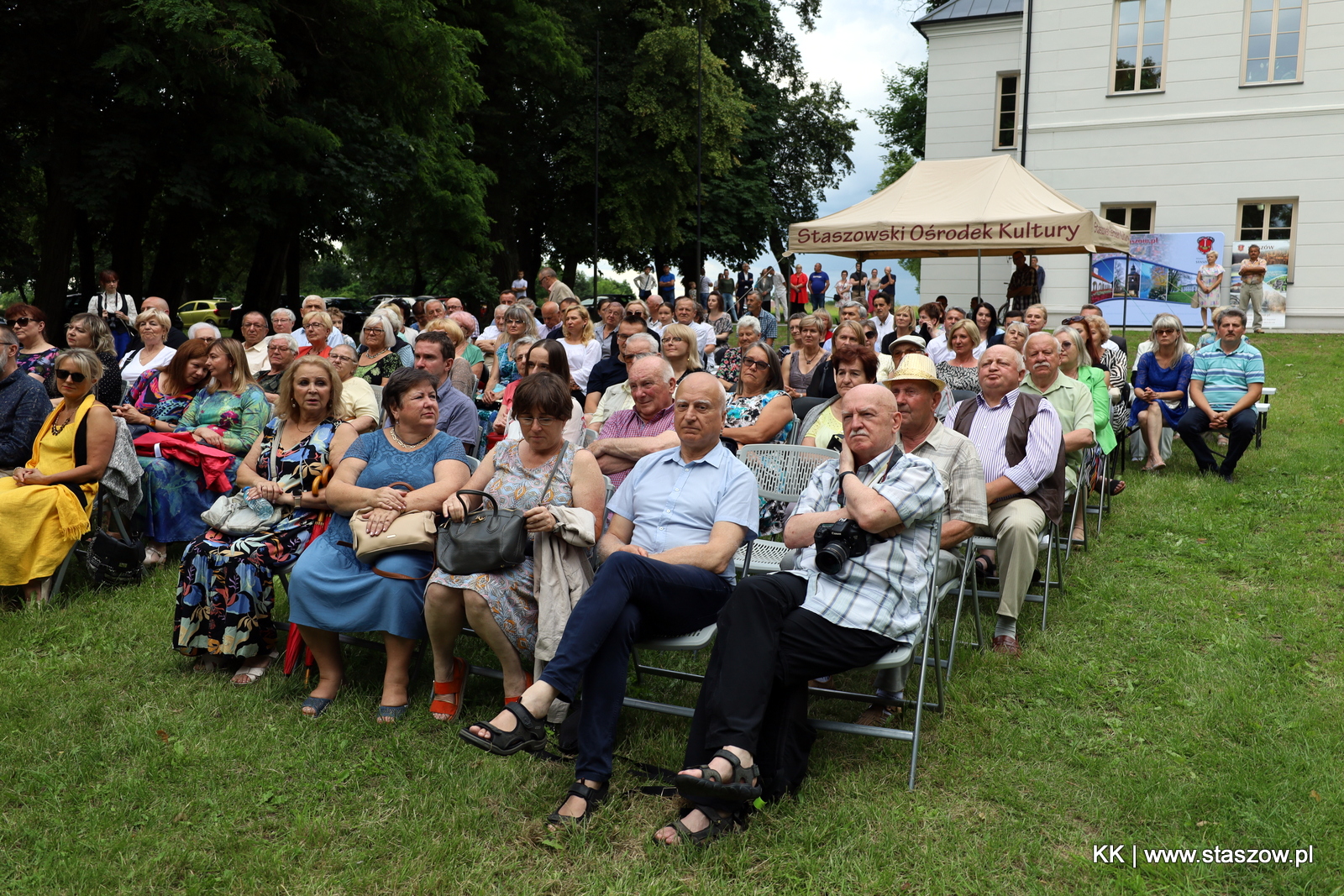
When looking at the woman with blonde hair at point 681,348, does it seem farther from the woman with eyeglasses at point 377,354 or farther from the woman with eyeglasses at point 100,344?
the woman with eyeglasses at point 100,344

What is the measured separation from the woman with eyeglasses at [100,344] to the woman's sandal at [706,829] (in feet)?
18.1

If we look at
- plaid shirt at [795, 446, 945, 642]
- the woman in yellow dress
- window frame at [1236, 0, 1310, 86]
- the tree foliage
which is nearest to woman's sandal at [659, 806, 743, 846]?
plaid shirt at [795, 446, 945, 642]

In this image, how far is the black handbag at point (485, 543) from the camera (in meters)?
3.91

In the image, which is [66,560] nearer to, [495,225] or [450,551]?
[450,551]

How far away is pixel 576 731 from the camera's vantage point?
3.79 meters

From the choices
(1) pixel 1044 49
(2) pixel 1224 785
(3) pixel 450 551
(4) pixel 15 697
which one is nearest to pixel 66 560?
(4) pixel 15 697

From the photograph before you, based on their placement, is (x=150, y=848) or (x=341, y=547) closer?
(x=150, y=848)

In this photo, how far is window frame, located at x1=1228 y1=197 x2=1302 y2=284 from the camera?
1853 cm

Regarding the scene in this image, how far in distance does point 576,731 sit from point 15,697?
2461mm

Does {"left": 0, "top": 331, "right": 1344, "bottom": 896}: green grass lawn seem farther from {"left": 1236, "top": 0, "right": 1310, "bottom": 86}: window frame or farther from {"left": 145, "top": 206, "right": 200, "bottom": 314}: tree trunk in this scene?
{"left": 1236, "top": 0, "right": 1310, "bottom": 86}: window frame

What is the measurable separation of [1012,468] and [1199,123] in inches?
686

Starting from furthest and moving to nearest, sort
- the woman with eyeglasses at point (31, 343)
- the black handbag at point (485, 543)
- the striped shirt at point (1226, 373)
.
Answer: the striped shirt at point (1226, 373), the woman with eyeglasses at point (31, 343), the black handbag at point (485, 543)

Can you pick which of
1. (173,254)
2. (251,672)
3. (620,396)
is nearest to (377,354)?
(620,396)

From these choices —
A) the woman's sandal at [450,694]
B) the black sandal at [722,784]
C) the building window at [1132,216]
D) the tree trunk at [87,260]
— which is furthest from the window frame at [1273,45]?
the tree trunk at [87,260]
